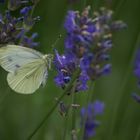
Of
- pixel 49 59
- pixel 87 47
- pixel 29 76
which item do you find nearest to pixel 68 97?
pixel 29 76

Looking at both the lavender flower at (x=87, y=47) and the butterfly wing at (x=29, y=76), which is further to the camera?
the butterfly wing at (x=29, y=76)

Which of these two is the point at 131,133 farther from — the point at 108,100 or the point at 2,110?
the point at 2,110

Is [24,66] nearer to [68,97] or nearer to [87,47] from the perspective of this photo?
[87,47]

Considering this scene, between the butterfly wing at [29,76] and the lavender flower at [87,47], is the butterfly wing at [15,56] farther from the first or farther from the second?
the lavender flower at [87,47]

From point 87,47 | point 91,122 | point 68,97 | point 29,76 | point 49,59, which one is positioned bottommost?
point 68,97

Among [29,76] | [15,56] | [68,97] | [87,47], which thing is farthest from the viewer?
[68,97]

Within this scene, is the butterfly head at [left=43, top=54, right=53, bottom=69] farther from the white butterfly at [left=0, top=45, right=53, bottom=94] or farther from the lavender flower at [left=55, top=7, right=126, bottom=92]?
the lavender flower at [left=55, top=7, right=126, bottom=92]

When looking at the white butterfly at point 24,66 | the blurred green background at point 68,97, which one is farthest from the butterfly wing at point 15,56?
the blurred green background at point 68,97

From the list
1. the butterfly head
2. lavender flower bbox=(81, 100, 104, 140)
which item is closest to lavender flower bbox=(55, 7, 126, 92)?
the butterfly head
